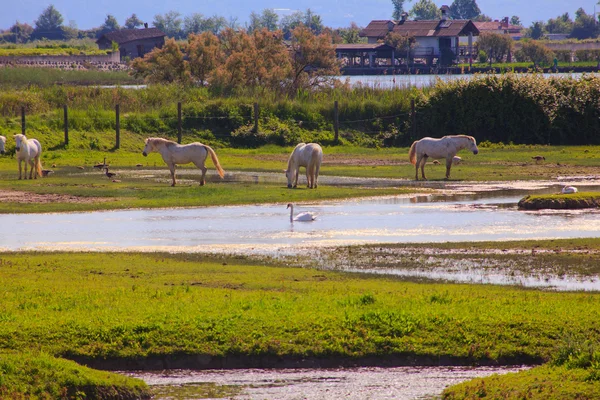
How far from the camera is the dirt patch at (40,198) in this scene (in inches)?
1017

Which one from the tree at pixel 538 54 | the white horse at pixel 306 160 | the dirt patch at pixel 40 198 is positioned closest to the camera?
the dirt patch at pixel 40 198

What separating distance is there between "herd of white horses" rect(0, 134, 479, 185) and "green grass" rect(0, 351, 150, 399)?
18353mm

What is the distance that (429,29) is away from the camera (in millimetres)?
127375

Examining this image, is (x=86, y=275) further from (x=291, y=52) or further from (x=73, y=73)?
(x=73, y=73)

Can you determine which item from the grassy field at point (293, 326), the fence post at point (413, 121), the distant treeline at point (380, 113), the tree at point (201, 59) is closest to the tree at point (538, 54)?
the tree at point (201, 59)

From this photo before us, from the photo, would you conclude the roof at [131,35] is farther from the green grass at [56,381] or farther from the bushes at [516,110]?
the green grass at [56,381]

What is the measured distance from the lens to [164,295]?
42.9 feet

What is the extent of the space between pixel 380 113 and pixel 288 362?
125 feet

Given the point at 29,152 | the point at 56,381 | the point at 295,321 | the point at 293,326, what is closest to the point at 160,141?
the point at 29,152

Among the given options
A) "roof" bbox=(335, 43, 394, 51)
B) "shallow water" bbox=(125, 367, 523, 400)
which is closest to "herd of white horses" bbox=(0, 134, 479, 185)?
"shallow water" bbox=(125, 367, 523, 400)

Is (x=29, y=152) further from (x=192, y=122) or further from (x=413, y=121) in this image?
(x=413, y=121)

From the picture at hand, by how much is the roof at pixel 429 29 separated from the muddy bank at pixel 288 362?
115039 mm

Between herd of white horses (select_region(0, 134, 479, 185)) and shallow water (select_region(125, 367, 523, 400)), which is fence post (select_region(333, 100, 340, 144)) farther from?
shallow water (select_region(125, 367, 523, 400))

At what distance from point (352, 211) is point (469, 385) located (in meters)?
14.0
